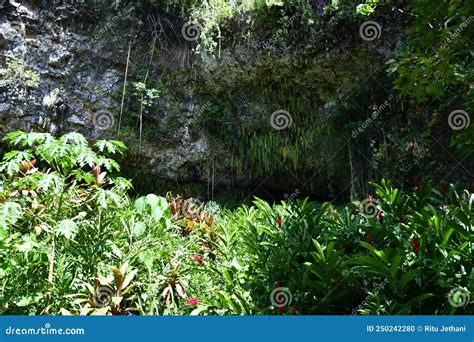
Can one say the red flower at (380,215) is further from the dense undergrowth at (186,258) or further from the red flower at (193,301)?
the red flower at (193,301)

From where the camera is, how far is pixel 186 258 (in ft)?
8.84

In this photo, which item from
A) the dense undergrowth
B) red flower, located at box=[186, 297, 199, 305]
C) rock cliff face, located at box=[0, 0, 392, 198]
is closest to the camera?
the dense undergrowth

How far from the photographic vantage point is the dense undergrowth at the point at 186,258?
186 cm

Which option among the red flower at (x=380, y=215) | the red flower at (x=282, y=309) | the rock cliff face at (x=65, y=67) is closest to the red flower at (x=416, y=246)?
the red flower at (x=380, y=215)

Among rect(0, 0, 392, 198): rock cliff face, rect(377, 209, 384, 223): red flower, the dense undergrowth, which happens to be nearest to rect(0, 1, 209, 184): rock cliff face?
rect(0, 0, 392, 198): rock cliff face

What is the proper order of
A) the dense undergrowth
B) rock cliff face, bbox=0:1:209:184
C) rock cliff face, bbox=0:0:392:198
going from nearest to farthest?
the dense undergrowth → rock cliff face, bbox=0:1:209:184 → rock cliff face, bbox=0:0:392:198

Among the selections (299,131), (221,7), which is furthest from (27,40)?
(299,131)

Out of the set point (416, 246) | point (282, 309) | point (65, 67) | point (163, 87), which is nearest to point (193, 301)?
point (282, 309)

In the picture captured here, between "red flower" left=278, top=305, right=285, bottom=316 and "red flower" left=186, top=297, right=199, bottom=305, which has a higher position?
"red flower" left=278, top=305, right=285, bottom=316

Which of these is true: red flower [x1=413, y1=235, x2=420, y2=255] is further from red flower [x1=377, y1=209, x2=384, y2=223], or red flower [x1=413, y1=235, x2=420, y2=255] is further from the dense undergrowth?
red flower [x1=377, y1=209, x2=384, y2=223]

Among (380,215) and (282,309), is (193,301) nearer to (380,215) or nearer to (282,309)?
(282,309)

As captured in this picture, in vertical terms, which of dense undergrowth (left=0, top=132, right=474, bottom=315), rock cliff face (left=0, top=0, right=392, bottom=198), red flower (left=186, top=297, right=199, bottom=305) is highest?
rock cliff face (left=0, top=0, right=392, bottom=198)

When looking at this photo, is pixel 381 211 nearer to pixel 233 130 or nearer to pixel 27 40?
pixel 233 130

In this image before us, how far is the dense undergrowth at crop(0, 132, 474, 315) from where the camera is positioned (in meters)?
1.86
